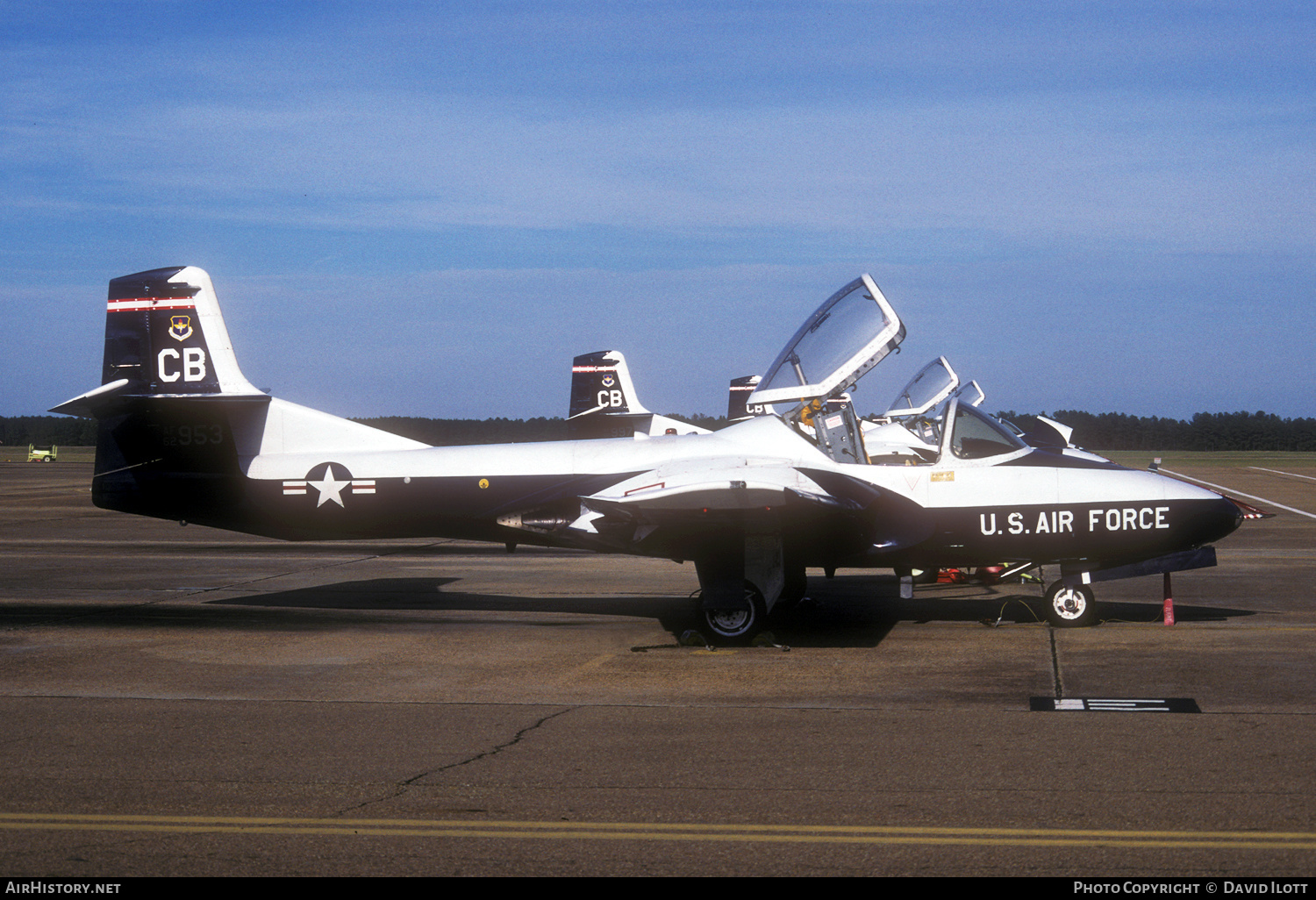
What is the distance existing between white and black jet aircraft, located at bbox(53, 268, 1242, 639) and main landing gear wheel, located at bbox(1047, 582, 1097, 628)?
0.06 feet

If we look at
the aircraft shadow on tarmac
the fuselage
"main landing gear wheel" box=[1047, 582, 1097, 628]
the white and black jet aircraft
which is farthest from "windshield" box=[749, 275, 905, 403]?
"main landing gear wheel" box=[1047, 582, 1097, 628]

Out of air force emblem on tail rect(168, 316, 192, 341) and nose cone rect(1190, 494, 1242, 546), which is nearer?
nose cone rect(1190, 494, 1242, 546)

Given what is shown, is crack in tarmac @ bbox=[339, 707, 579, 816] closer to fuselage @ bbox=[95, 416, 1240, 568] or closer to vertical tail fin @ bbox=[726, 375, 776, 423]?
fuselage @ bbox=[95, 416, 1240, 568]

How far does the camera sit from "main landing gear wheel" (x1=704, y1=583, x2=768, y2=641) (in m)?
11.2

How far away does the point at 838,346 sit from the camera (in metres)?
11.6

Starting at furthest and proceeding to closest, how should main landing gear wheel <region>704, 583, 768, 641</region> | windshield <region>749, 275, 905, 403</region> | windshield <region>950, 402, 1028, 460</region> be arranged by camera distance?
1. windshield <region>950, 402, 1028, 460</region>
2. windshield <region>749, 275, 905, 403</region>
3. main landing gear wheel <region>704, 583, 768, 641</region>

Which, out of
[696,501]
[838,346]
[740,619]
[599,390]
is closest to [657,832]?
[696,501]

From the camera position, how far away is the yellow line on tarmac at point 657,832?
17.4ft

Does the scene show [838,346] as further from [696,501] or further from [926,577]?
[926,577]

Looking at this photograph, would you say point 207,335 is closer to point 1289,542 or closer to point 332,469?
point 332,469

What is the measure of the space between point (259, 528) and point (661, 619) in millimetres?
4866

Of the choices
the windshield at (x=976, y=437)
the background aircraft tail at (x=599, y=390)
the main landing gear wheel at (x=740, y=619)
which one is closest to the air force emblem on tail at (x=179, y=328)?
the main landing gear wheel at (x=740, y=619)

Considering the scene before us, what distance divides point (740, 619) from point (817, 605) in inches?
114
